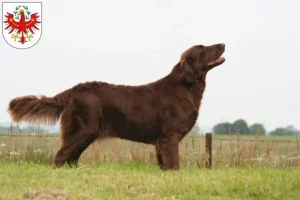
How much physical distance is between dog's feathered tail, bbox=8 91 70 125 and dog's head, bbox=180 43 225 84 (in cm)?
205

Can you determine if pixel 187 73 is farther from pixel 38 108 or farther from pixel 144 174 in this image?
pixel 38 108

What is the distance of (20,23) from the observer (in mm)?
11648

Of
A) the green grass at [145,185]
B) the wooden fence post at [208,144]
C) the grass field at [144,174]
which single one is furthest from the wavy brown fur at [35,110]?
the wooden fence post at [208,144]

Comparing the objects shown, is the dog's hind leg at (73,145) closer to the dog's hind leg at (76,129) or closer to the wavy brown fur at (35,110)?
the dog's hind leg at (76,129)

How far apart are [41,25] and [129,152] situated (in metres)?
3.29

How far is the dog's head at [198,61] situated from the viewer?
9.52 m

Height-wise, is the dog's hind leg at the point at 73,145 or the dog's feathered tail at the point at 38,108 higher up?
the dog's feathered tail at the point at 38,108

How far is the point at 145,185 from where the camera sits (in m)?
7.37

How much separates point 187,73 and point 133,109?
3.68 feet

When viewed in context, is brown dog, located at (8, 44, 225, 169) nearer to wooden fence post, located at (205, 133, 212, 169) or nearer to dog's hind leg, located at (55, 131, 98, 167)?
dog's hind leg, located at (55, 131, 98, 167)

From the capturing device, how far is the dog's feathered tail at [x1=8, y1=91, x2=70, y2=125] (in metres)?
9.35

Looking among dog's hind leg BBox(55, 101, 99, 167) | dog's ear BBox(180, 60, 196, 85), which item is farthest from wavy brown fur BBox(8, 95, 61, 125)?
dog's ear BBox(180, 60, 196, 85)

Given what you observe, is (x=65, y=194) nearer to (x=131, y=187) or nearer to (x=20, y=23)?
(x=131, y=187)

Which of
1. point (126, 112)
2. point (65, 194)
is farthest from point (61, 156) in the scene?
point (65, 194)
